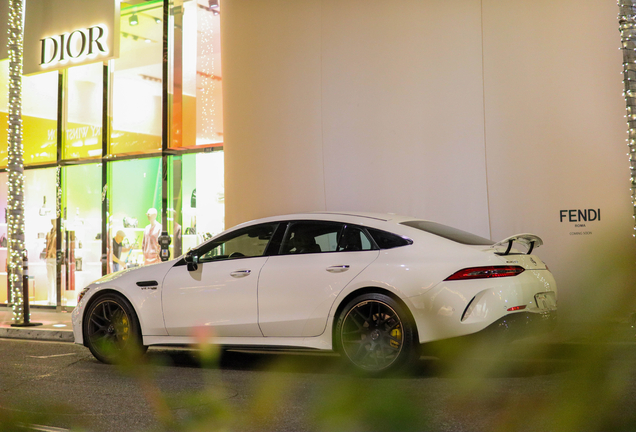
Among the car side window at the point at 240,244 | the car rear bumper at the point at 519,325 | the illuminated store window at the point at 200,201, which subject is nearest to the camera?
the car rear bumper at the point at 519,325

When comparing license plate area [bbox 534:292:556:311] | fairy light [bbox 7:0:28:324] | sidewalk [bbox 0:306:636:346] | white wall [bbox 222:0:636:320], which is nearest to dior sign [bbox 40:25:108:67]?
fairy light [bbox 7:0:28:324]

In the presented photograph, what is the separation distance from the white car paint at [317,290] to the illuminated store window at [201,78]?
6449 mm

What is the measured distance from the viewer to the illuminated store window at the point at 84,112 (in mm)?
14805

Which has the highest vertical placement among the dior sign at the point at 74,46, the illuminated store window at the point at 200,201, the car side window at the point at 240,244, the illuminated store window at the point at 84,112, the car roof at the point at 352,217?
the dior sign at the point at 74,46

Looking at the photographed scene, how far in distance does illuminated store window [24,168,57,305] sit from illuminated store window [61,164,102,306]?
0.48 m

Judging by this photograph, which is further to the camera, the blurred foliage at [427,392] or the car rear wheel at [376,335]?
the car rear wheel at [376,335]

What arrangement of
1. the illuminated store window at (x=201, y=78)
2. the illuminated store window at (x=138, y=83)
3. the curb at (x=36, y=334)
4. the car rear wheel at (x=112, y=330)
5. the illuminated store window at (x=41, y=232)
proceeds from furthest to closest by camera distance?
1. the illuminated store window at (x=41, y=232)
2. the illuminated store window at (x=138, y=83)
3. the illuminated store window at (x=201, y=78)
4. the curb at (x=36, y=334)
5. the car rear wheel at (x=112, y=330)

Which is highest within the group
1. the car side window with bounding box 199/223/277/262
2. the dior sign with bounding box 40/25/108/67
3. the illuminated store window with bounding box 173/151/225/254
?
the dior sign with bounding box 40/25/108/67

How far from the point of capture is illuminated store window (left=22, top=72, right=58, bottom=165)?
15488mm

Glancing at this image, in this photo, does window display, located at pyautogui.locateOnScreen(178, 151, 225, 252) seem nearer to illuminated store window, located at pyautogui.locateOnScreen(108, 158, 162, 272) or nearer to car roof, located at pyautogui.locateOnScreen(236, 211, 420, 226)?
illuminated store window, located at pyautogui.locateOnScreen(108, 158, 162, 272)

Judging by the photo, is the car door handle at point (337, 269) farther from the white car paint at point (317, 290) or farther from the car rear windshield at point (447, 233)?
the car rear windshield at point (447, 233)

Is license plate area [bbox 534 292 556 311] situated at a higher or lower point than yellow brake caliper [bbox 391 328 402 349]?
higher

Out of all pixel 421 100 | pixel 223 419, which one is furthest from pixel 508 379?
pixel 421 100

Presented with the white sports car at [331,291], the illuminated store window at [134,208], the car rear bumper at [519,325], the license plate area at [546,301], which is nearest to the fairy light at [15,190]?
the illuminated store window at [134,208]
